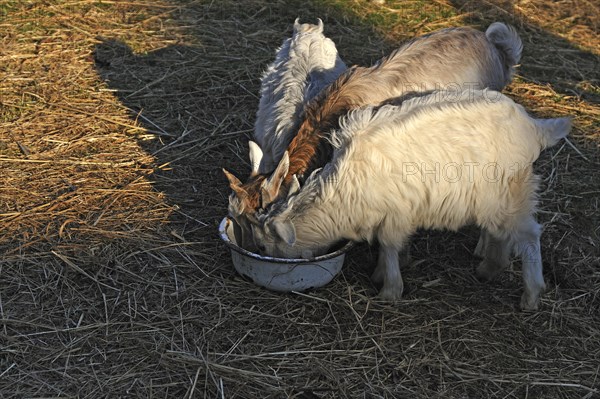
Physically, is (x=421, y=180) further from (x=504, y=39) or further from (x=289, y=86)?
(x=504, y=39)

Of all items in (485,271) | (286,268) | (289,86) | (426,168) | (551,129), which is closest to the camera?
(426,168)

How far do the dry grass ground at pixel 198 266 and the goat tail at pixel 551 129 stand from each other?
37.2 inches

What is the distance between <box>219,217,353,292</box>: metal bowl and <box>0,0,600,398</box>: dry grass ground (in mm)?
105

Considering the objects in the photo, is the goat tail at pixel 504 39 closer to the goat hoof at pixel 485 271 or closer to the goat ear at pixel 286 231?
the goat hoof at pixel 485 271

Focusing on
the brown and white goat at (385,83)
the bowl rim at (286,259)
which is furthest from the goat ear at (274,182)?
the bowl rim at (286,259)

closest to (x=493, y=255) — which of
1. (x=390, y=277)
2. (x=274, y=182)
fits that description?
(x=390, y=277)

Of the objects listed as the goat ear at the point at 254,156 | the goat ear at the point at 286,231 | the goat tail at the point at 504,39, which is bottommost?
the goat ear at the point at 286,231

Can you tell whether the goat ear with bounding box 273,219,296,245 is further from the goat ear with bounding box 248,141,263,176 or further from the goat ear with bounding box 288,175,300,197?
the goat ear with bounding box 248,141,263,176

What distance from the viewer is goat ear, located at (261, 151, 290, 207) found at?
15.3 feet

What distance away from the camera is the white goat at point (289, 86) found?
5.44 meters

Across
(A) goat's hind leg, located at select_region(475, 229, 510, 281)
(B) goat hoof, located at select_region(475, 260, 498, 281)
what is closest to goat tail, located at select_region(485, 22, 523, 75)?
(A) goat's hind leg, located at select_region(475, 229, 510, 281)

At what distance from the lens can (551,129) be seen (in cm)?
486

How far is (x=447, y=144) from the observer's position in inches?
178

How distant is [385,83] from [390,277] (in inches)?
52.8
